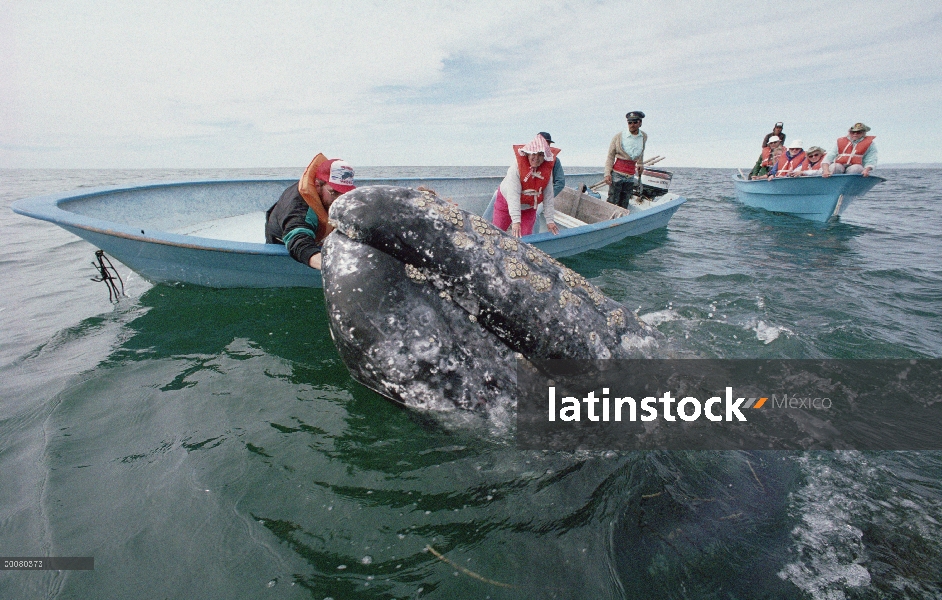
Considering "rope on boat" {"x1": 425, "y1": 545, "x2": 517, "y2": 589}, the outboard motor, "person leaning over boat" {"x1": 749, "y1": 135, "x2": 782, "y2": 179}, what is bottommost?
"rope on boat" {"x1": 425, "y1": 545, "x2": 517, "y2": 589}

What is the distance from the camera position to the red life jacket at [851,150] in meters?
13.4

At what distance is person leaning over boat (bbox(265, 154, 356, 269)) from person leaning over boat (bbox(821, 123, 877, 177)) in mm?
16264

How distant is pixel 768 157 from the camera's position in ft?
62.7

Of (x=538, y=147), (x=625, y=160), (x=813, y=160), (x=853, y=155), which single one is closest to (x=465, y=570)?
(x=538, y=147)

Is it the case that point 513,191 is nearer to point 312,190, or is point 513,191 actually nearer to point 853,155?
point 312,190

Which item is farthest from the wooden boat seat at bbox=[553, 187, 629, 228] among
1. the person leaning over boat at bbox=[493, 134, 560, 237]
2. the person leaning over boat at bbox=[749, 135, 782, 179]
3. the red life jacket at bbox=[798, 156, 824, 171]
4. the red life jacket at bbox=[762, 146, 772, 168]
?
the red life jacket at bbox=[762, 146, 772, 168]

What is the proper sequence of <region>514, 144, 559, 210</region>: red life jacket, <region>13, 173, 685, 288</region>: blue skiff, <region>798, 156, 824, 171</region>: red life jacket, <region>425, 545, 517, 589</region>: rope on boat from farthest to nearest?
<region>798, 156, 824, 171</region>: red life jacket
<region>514, 144, 559, 210</region>: red life jacket
<region>13, 173, 685, 288</region>: blue skiff
<region>425, 545, 517, 589</region>: rope on boat

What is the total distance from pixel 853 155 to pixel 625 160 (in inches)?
335

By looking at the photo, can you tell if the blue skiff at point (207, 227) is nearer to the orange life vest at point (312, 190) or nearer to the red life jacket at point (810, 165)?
the orange life vest at point (312, 190)

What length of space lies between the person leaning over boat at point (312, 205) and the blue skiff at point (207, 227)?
91cm

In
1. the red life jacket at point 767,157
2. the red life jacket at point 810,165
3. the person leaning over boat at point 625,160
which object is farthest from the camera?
the red life jacket at point 767,157

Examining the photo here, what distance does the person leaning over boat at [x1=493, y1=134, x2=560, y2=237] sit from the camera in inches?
264

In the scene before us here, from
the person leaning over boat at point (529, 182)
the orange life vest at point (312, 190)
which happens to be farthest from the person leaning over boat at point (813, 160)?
the orange life vest at point (312, 190)

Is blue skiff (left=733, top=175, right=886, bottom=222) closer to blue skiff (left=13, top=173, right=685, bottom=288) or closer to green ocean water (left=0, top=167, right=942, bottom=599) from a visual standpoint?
blue skiff (left=13, top=173, right=685, bottom=288)
